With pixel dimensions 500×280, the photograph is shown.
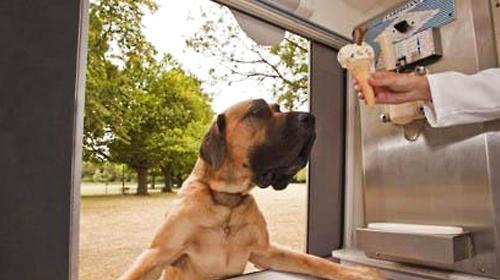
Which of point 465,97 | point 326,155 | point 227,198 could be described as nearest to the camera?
point 465,97

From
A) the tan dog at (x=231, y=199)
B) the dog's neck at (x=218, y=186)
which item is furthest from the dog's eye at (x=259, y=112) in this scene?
the dog's neck at (x=218, y=186)

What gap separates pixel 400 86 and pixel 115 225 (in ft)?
2.82

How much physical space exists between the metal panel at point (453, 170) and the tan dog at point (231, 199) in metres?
0.26

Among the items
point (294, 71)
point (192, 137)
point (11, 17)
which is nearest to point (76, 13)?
point (11, 17)

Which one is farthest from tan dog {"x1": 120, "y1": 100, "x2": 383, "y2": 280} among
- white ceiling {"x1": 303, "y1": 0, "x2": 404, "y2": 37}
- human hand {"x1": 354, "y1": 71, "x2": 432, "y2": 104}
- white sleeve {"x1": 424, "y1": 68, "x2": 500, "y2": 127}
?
white ceiling {"x1": 303, "y1": 0, "x2": 404, "y2": 37}

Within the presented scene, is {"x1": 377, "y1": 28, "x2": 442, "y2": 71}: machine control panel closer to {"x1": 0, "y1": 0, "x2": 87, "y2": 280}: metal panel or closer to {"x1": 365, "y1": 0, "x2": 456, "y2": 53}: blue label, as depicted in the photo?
{"x1": 365, "y1": 0, "x2": 456, "y2": 53}: blue label

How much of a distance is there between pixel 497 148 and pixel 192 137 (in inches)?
33.8

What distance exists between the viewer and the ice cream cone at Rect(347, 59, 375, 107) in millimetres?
849

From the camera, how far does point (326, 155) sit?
1.44 metres

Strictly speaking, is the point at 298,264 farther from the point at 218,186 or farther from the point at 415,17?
the point at 415,17

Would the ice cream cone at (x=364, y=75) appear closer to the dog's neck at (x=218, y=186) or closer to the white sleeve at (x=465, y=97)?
the white sleeve at (x=465, y=97)

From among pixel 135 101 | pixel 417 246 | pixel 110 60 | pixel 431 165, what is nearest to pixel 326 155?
pixel 431 165

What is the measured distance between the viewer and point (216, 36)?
1.21 m

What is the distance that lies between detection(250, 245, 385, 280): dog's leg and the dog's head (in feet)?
0.75
